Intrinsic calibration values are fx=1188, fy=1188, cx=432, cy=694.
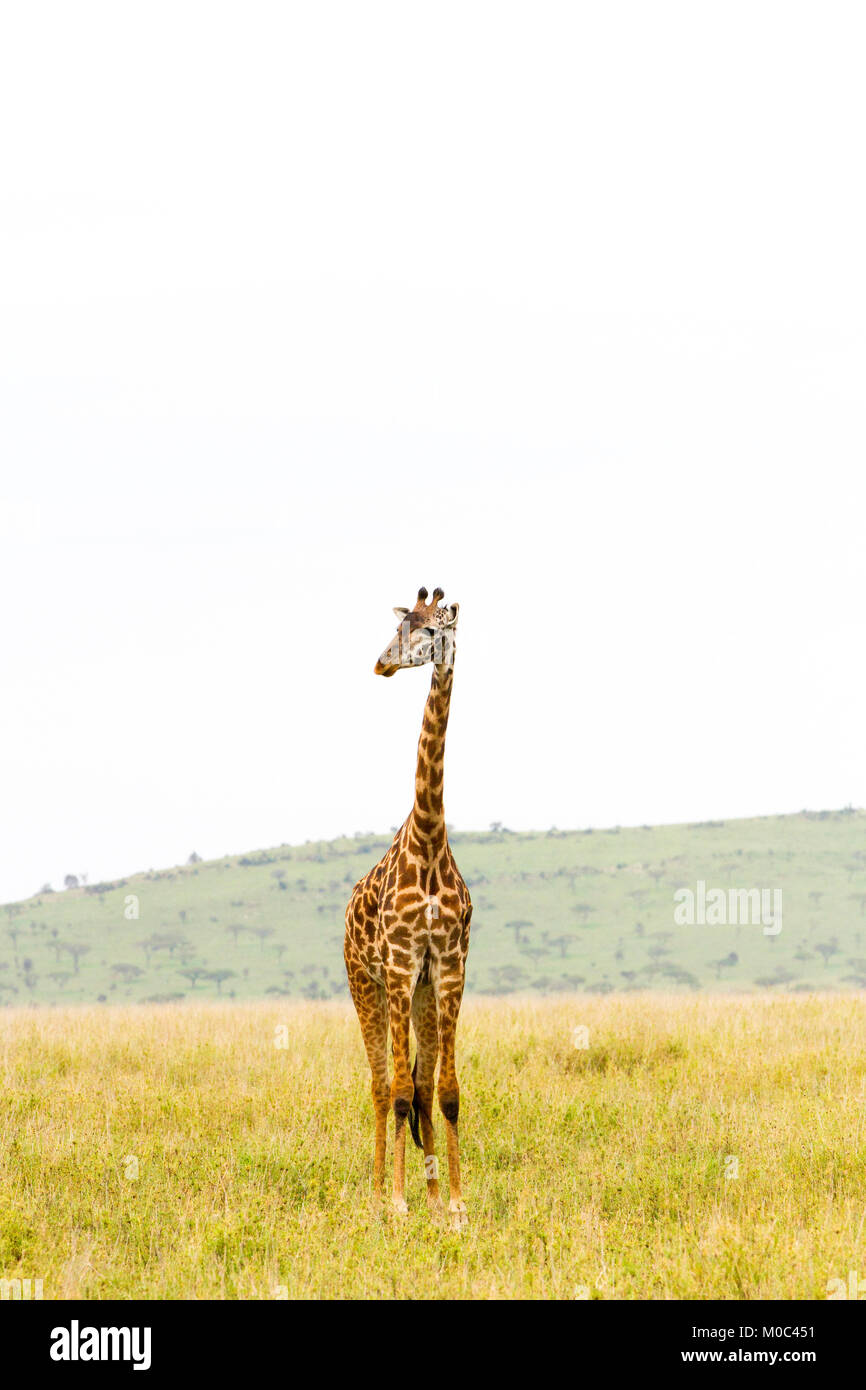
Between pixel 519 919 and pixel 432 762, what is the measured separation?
43901mm

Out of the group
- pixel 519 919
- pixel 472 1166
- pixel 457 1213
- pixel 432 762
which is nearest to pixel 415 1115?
pixel 457 1213

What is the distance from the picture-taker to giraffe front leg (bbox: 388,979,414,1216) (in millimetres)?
8070

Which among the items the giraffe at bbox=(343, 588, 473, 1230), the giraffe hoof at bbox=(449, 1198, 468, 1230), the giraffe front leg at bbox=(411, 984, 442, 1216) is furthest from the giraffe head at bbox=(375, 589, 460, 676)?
the giraffe hoof at bbox=(449, 1198, 468, 1230)

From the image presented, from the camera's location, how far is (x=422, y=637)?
775cm

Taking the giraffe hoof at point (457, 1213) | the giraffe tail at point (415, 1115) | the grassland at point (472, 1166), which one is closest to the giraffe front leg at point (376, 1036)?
the giraffe tail at point (415, 1115)

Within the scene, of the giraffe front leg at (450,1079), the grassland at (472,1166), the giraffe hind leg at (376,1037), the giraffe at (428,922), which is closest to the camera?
the grassland at (472,1166)

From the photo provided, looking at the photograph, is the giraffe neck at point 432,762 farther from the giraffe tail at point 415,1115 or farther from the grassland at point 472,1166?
the grassland at point 472,1166

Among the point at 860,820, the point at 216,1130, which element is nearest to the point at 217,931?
the point at 860,820

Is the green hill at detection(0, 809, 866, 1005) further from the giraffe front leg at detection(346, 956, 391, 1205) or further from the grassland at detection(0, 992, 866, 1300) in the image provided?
the giraffe front leg at detection(346, 956, 391, 1205)

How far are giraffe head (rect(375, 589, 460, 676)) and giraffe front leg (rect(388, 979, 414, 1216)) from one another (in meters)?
2.19

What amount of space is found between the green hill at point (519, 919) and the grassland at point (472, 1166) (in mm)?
28387

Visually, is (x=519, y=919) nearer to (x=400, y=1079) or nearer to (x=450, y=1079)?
(x=400, y=1079)

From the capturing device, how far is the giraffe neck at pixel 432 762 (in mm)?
8078

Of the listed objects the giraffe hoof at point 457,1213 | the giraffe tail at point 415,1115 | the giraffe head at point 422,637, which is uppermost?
the giraffe head at point 422,637
